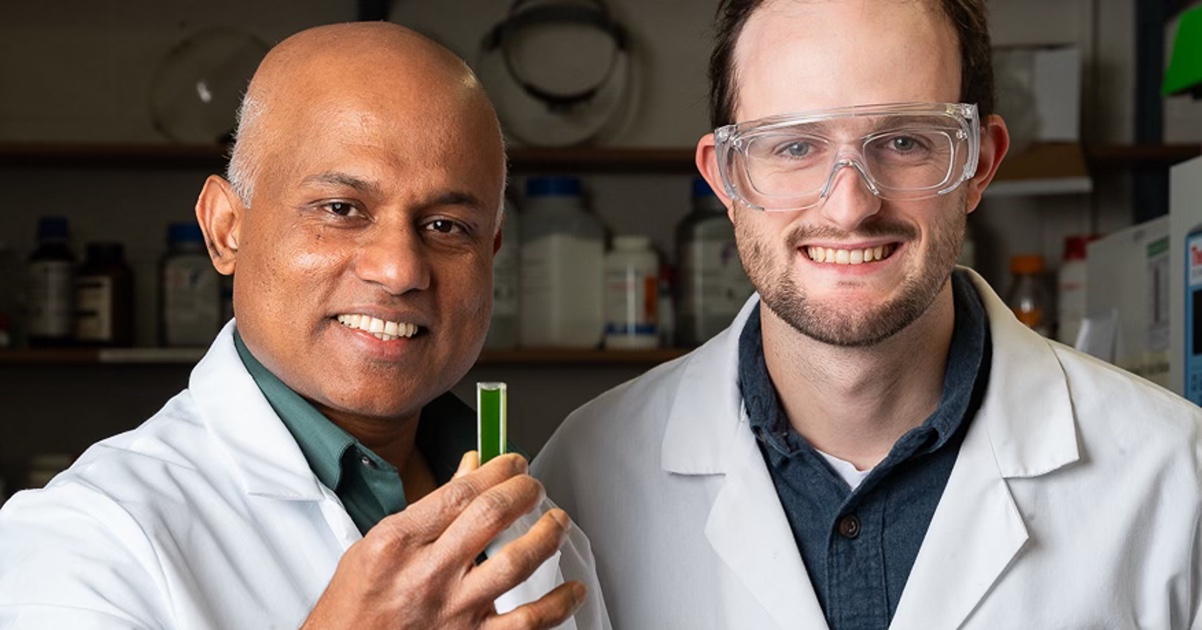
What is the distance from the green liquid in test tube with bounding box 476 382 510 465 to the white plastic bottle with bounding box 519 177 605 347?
1.88m

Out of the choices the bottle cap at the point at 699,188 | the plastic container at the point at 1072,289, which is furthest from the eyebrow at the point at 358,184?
the plastic container at the point at 1072,289

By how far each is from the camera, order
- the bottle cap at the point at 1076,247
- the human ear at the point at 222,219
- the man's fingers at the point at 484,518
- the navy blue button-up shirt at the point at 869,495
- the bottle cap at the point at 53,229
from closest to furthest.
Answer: the man's fingers at the point at 484,518
the human ear at the point at 222,219
the navy blue button-up shirt at the point at 869,495
the bottle cap at the point at 53,229
the bottle cap at the point at 1076,247

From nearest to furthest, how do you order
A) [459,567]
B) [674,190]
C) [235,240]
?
[459,567]
[235,240]
[674,190]

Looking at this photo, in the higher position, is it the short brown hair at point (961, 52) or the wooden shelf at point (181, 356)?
the short brown hair at point (961, 52)

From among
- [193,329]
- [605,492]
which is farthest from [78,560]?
[193,329]

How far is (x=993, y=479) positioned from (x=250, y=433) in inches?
25.6

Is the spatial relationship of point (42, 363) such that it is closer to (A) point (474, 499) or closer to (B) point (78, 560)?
(B) point (78, 560)

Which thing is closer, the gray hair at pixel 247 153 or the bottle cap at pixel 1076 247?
the gray hair at pixel 247 153

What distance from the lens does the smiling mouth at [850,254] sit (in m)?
1.26

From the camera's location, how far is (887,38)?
127 cm

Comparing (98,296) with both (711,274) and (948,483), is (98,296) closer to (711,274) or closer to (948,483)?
(711,274)

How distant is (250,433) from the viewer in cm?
110

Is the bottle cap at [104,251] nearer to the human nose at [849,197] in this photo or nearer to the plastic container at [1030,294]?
the plastic container at [1030,294]

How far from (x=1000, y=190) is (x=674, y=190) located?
66 cm
